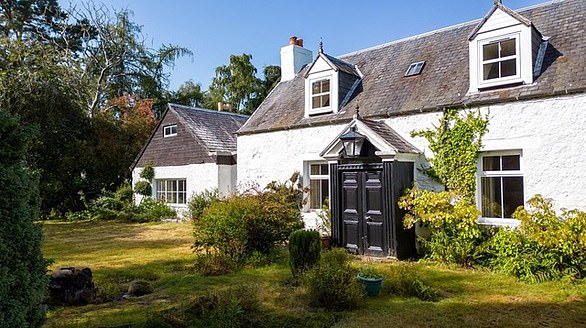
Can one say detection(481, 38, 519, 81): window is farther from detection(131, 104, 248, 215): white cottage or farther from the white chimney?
detection(131, 104, 248, 215): white cottage

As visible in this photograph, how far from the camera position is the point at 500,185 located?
1022cm

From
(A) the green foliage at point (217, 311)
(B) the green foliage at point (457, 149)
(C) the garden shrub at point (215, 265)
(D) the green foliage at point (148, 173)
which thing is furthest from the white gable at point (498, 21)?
(D) the green foliage at point (148, 173)

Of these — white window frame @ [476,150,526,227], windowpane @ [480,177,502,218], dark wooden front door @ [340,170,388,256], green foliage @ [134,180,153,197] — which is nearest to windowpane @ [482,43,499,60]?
white window frame @ [476,150,526,227]

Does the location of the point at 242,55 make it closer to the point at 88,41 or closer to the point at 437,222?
the point at 88,41

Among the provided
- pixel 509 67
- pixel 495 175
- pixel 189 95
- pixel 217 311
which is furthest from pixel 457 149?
pixel 189 95

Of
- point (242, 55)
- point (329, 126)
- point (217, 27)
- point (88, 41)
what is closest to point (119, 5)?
point (88, 41)

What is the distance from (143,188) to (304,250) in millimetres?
16189

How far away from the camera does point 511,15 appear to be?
1021 centimetres

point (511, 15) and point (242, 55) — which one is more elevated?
point (242, 55)

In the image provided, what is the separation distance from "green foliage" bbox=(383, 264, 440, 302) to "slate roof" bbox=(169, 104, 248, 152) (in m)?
13.3

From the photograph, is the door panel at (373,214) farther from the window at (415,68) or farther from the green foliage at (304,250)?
the window at (415,68)

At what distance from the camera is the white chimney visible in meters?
18.2

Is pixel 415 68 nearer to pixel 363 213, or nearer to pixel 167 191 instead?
pixel 363 213

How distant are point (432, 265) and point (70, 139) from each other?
20820 mm
